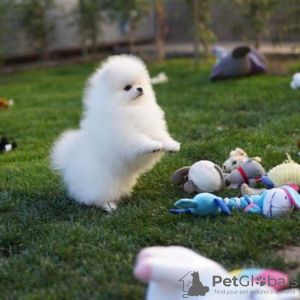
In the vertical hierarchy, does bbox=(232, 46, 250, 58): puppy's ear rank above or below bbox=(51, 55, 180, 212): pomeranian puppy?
below

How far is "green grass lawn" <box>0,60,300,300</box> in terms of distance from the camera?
222 centimetres

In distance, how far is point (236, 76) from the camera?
777 cm

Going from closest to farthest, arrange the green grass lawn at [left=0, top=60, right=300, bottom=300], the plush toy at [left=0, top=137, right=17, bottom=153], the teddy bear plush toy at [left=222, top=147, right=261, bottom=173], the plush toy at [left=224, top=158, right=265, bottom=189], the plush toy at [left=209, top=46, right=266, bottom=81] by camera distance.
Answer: the green grass lawn at [left=0, top=60, right=300, bottom=300], the plush toy at [left=224, top=158, right=265, bottom=189], the teddy bear plush toy at [left=222, top=147, right=261, bottom=173], the plush toy at [left=0, top=137, right=17, bottom=153], the plush toy at [left=209, top=46, right=266, bottom=81]

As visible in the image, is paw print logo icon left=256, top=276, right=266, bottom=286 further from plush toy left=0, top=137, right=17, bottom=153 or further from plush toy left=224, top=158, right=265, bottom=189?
plush toy left=0, top=137, right=17, bottom=153

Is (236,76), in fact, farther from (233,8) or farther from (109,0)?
(109,0)

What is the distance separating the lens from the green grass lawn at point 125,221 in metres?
2.22

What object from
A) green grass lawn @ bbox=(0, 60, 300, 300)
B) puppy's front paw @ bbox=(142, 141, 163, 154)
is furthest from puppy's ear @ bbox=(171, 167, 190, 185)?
puppy's front paw @ bbox=(142, 141, 163, 154)

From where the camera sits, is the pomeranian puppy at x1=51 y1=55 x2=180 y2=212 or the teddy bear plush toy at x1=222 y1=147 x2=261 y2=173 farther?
the teddy bear plush toy at x1=222 y1=147 x2=261 y2=173

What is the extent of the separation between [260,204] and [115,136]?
85 cm

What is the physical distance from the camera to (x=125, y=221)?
278 cm

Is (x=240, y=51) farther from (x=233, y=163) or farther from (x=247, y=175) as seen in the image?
(x=247, y=175)

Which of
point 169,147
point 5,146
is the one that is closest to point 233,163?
point 169,147

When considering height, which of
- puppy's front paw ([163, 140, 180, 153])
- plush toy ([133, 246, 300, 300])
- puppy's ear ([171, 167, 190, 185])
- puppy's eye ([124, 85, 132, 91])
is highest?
puppy's eye ([124, 85, 132, 91])

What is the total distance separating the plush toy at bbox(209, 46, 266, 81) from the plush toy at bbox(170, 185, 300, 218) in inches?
199
